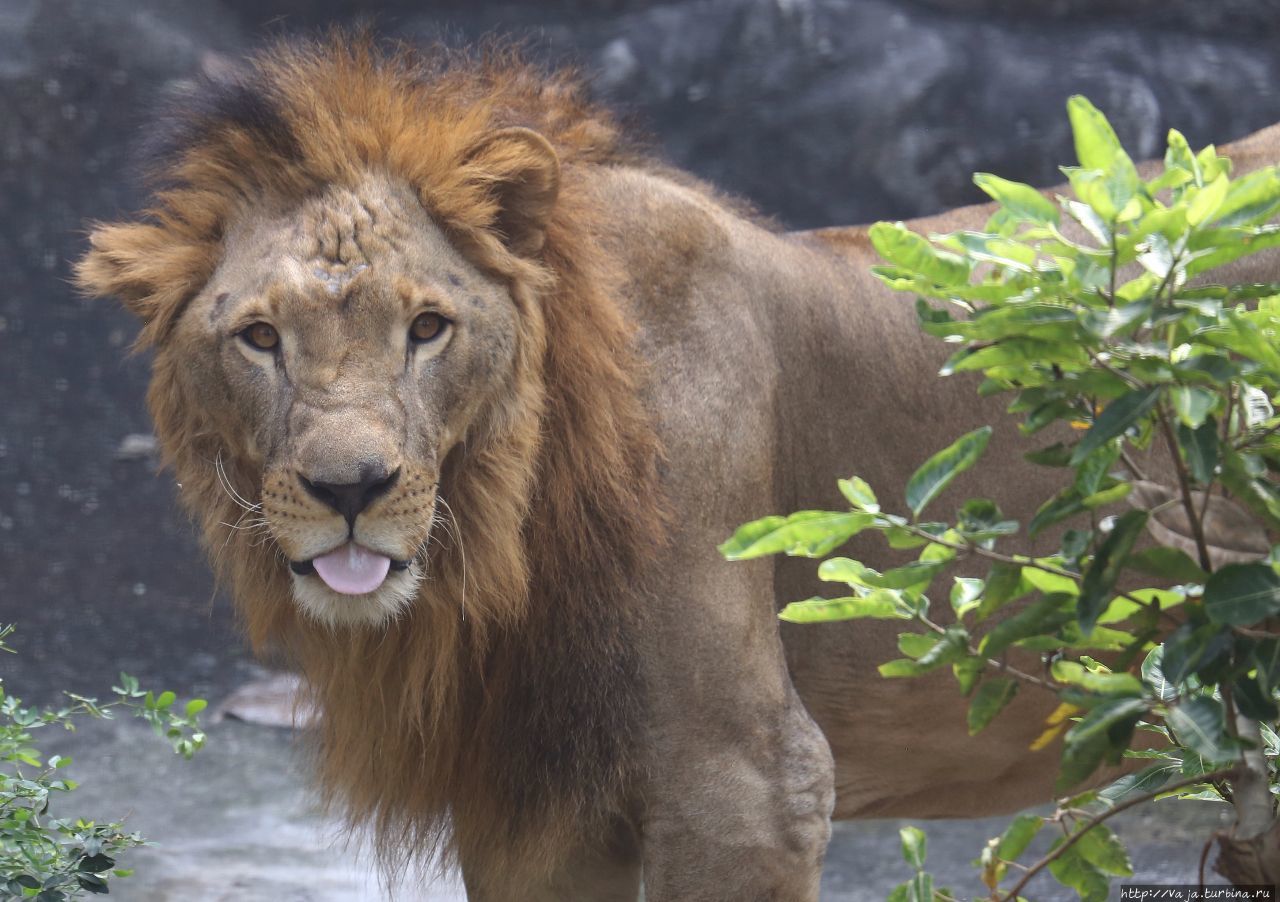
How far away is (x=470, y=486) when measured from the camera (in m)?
2.93

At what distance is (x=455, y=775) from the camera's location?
10.5 ft

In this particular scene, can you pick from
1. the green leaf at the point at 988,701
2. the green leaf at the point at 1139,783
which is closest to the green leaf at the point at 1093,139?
the green leaf at the point at 988,701

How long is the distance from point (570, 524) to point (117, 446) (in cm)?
592

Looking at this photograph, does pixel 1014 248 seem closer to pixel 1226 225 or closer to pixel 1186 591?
pixel 1226 225

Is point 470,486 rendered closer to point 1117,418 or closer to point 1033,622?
point 1033,622

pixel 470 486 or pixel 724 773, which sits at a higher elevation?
pixel 470 486

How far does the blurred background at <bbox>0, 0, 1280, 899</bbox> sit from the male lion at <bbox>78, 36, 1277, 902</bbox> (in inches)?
193

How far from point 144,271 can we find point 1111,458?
1.93m

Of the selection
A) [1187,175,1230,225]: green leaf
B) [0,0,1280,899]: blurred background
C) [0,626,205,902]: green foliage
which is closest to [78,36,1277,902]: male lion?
[0,626,205,902]: green foliage

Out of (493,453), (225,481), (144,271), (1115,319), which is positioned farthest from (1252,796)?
(144,271)

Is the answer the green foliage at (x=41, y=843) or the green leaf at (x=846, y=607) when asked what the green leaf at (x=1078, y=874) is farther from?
the green foliage at (x=41, y=843)

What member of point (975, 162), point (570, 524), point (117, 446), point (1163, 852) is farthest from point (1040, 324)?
point (117, 446)

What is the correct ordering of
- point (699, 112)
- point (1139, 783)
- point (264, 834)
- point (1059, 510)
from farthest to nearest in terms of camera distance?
point (699, 112)
point (264, 834)
point (1139, 783)
point (1059, 510)

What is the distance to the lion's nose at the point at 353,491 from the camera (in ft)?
8.52
